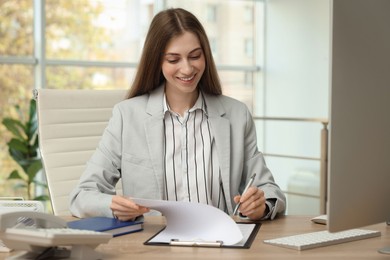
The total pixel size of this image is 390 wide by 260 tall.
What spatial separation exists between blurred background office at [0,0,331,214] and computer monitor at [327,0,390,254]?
3.08 m

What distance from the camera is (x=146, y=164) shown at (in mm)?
Answer: 2301

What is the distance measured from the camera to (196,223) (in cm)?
175

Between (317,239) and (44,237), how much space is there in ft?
2.36

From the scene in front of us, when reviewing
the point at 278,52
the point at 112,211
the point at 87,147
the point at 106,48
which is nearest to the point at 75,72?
the point at 106,48

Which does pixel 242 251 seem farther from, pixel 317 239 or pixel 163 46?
pixel 163 46

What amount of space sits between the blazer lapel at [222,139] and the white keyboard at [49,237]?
887 mm

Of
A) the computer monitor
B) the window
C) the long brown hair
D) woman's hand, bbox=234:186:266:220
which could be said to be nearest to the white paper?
woman's hand, bbox=234:186:266:220

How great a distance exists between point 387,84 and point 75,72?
15.3ft

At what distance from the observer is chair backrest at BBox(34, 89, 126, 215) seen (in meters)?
2.57

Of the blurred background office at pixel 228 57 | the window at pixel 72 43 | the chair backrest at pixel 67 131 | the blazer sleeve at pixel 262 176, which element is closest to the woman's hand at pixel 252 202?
the blazer sleeve at pixel 262 176

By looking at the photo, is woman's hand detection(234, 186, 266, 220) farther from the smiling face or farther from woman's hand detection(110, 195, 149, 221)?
the smiling face

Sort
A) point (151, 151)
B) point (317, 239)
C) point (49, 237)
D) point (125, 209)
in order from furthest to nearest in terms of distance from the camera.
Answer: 1. point (151, 151)
2. point (125, 209)
3. point (317, 239)
4. point (49, 237)

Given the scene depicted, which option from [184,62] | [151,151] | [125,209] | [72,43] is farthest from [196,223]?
[72,43]

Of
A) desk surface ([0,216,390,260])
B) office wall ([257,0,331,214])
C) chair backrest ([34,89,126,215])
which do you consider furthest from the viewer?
office wall ([257,0,331,214])
